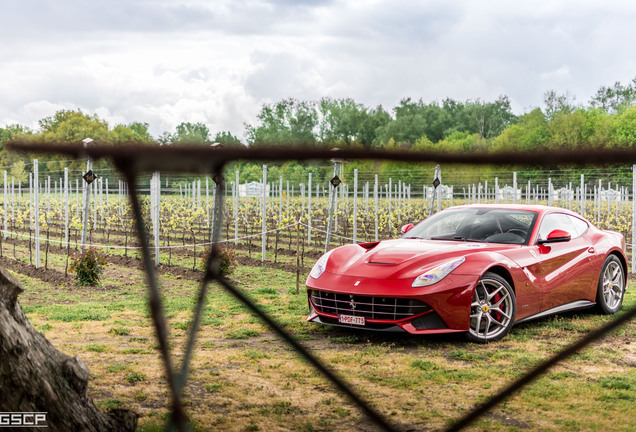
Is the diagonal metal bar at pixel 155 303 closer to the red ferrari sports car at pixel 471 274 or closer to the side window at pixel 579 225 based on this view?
the red ferrari sports car at pixel 471 274

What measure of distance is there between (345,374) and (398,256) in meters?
1.37

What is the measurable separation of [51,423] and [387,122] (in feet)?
263

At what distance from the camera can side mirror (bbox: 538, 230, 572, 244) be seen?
20.7ft

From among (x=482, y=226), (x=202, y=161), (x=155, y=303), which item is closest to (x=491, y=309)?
(x=482, y=226)

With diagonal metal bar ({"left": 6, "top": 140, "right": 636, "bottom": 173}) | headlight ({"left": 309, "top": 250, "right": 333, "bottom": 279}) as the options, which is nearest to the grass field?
headlight ({"left": 309, "top": 250, "right": 333, "bottom": 279})

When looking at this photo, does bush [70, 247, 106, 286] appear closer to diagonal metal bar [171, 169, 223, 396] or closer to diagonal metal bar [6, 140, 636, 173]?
diagonal metal bar [171, 169, 223, 396]

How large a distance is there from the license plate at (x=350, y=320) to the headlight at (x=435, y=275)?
1.90ft

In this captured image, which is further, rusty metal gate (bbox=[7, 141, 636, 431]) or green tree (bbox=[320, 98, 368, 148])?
green tree (bbox=[320, 98, 368, 148])

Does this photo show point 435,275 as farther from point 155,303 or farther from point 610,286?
point 155,303

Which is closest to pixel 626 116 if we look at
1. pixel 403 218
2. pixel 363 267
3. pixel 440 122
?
pixel 440 122

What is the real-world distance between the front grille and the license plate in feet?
0.10

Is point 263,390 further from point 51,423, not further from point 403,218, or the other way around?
point 403,218

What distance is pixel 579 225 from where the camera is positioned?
7.19 m

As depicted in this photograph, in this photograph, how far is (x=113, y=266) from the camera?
544 inches
